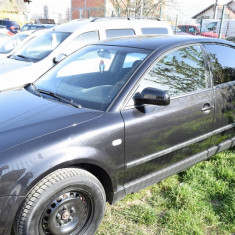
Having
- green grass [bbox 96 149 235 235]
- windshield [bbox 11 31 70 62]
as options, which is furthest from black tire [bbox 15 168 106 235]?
windshield [bbox 11 31 70 62]

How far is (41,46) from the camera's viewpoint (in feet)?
20.5

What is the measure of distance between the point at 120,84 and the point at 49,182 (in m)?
1.08

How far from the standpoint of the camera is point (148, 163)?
2621 millimetres

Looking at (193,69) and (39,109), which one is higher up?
(193,69)

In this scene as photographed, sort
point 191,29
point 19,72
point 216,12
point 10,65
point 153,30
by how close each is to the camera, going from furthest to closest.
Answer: point 216,12 < point 191,29 < point 153,30 < point 10,65 < point 19,72

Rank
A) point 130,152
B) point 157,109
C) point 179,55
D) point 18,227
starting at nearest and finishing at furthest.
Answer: point 18,227 → point 130,152 → point 157,109 → point 179,55

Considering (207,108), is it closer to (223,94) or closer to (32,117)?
(223,94)

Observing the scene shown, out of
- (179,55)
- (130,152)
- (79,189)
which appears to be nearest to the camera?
(79,189)

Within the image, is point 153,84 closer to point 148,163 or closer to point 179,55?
point 179,55

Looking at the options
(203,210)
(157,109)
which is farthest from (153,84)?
(203,210)

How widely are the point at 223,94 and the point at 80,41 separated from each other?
3689 mm

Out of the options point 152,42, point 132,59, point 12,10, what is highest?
point 12,10

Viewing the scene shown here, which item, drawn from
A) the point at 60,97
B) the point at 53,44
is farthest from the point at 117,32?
the point at 60,97

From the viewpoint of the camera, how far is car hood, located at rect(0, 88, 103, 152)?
6.61 ft
